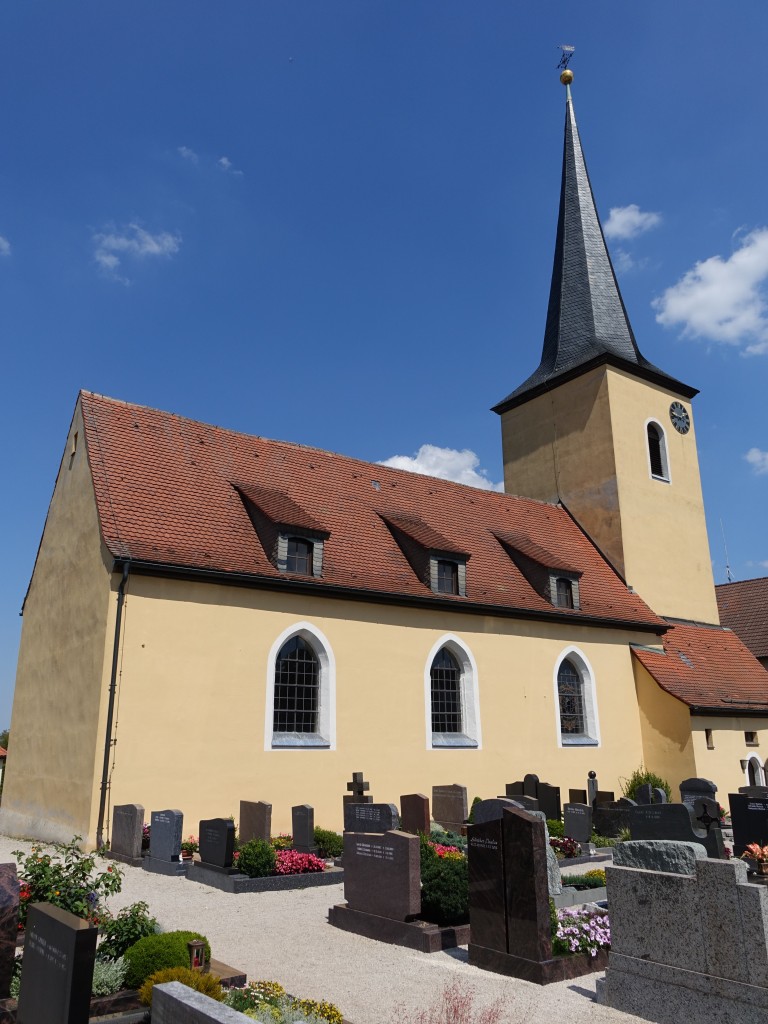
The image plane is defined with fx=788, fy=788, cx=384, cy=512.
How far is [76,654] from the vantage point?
15.2 metres

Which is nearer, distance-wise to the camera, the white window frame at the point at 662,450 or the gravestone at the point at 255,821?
the gravestone at the point at 255,821

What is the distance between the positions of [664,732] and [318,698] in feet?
34.2

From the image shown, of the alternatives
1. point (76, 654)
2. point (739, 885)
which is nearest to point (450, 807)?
point (76, 654)

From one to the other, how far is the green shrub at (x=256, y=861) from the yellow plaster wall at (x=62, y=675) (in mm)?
3623

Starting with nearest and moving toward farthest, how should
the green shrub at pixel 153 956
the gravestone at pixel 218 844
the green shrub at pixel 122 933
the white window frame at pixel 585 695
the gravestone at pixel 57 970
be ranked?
1. the gravestone at pixel 57 970
2. the green shrub at pixel 153 956
3. the green shrub at pixel 122 933
4. the gravestone at pixel 218 844
5. the white window frame at pixel 585 695

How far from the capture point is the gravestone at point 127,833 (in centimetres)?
1222

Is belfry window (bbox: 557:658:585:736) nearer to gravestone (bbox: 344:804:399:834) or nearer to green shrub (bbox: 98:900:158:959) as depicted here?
gravestone (bbox: 344:804:399:834)

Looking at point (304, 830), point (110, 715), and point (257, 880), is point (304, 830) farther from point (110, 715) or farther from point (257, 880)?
point (110, 715)

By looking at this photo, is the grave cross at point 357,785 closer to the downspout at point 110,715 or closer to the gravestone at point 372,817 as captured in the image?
the gravestone at point 372,817

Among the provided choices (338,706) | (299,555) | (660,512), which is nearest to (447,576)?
(299,555)

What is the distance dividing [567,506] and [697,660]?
6.32 meters

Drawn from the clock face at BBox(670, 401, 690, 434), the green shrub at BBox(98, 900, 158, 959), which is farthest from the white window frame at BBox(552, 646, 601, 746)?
the green shrub at BBox(98, 900, 158, 959)

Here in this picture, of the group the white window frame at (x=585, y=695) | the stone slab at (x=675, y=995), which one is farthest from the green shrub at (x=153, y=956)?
the white window frame at (x=585, y=695)

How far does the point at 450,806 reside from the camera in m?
16.0
